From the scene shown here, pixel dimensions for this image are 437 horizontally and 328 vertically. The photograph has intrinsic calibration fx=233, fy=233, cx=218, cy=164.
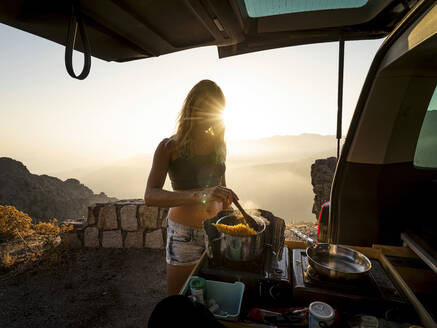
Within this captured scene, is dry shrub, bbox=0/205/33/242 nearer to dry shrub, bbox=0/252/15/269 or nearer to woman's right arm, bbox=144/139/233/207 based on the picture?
dry shrub, bbox=0/252/15/269

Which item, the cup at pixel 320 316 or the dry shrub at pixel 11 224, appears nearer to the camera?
the cup at pixel 320 316

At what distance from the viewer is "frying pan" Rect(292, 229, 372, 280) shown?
51.3 inches

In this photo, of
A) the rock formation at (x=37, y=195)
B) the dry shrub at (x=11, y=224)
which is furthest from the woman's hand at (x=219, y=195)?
the rock formation at (x=37, y=195)

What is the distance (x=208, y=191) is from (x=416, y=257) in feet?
5.22

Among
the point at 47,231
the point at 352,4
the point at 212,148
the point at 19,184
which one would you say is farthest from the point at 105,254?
the point at 19,184

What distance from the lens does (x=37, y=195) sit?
10875 millimetres

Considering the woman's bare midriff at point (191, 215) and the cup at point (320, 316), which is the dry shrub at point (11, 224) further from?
the cup at point (320, 316)

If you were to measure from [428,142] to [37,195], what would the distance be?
13667mm

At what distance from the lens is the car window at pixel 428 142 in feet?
6.52

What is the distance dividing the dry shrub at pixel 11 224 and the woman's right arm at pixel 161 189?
6.28 metres

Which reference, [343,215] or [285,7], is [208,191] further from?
[285,7]

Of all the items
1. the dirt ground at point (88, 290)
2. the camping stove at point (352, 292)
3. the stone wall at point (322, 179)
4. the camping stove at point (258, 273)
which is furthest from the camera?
the stone wall at point (322, 179)

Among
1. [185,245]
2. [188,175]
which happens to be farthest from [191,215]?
[188,175]

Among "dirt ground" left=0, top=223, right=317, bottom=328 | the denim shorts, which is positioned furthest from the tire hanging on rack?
"dirt ground" left=0, top=223, right=317, bottom=328
